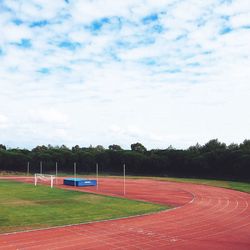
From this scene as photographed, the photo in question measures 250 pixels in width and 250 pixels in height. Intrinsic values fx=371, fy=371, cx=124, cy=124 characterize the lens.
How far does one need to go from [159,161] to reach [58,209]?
57273 millimetres

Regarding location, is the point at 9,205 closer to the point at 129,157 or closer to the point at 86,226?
the point at 86,226

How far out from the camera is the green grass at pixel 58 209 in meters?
27.4

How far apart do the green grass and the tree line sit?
134 feet

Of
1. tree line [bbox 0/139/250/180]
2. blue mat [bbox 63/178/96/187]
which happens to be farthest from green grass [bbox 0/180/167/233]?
tree line [bbox 0/139/250/180]

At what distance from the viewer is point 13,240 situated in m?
21.7

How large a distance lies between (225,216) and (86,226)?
1211 cm

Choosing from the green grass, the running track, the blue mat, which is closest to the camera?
the running track

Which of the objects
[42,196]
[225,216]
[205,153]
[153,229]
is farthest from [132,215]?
[205,153]

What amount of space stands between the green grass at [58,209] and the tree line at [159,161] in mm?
40773

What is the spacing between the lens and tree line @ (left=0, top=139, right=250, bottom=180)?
7639 centimetres

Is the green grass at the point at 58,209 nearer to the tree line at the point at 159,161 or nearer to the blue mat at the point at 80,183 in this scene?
the blue mat at the point at 80,183

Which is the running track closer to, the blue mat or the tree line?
the blue mat

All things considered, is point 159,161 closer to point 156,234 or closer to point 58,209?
point 58,209

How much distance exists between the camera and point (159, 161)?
89.1m
